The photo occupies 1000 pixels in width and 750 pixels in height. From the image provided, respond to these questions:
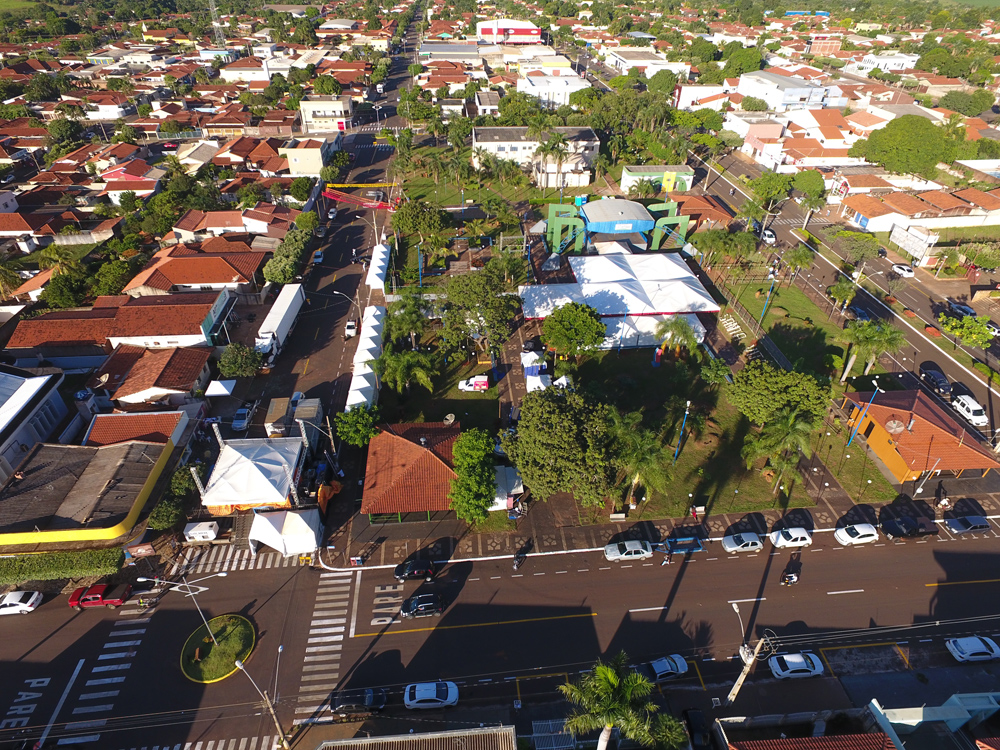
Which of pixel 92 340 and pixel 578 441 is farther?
pixel 92 340

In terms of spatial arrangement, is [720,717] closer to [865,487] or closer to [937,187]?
[865,487]

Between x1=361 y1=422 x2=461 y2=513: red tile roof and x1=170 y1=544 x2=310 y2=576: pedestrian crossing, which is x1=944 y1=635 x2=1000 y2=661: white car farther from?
x1=170 y1=544 x2=310 y2=576: pedestrian crossing

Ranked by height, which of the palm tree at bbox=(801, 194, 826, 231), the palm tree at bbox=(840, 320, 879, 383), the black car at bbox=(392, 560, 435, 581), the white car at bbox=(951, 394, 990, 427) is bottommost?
the black car at bbox=(392, 560, 435, 581)

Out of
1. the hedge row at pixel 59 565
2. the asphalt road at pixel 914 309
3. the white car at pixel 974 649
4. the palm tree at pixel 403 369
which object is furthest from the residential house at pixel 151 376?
the asphalt road at pixel 914 309

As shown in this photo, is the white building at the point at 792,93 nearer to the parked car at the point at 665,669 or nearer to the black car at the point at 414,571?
the parked car at the point at 665,669

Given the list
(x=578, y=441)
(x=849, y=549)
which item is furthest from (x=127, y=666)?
(x=849, y=549)

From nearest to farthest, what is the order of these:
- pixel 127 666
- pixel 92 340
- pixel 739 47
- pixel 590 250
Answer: pixel 127 666 < pixel 92 340 < pixel 590 250 < pixel 739 47

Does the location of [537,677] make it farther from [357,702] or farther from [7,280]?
[7,280]

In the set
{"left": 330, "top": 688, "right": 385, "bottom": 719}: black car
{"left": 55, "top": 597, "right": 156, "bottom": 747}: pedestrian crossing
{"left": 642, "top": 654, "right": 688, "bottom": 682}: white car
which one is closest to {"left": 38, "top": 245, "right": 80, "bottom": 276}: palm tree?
{"left": 55, "top": 597, "right": 156, "bottom": 747}: pedestrian crossing
